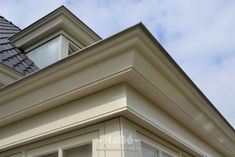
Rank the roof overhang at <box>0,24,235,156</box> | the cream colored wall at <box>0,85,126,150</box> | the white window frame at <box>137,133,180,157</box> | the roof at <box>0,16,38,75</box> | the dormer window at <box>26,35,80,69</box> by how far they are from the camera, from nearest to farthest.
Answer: the roof overhang at <box>0,24,235,156</box>
the cream colored wall at <box>0,85,126,150</box>
the white window frame at <box>137,133,180,157</box>
the roof at <box>0,16,38,75</box>
the dormer window at <box>26,35,80,69</box>

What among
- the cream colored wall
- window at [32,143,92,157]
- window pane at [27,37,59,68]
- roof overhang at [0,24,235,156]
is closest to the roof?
window pane at [27,37,59,68]

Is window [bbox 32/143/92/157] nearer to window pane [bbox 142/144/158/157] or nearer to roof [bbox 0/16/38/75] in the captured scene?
window pane [bbox 142/144/158/157]

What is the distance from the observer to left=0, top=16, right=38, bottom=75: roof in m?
4.41

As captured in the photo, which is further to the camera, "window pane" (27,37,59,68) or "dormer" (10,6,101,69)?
"dormer" (10,6,101,69)

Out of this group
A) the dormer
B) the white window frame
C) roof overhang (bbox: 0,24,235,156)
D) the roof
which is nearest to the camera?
roof overhang (bbox: 0,24,235,156)

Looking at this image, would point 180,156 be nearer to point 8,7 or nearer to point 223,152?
point 223,152

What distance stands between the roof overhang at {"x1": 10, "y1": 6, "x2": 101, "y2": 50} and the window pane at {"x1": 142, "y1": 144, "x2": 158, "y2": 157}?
3.47 metres

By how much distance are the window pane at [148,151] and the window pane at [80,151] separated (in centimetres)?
40

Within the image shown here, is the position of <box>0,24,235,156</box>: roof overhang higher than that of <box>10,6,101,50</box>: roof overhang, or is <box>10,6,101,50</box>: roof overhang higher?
<box>10,6,101,50</box>: roof overhang

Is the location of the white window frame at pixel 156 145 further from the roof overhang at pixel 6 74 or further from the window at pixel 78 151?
the roof overhang at pixel 6 74

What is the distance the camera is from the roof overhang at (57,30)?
526cm

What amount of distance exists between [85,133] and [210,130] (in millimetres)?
1616

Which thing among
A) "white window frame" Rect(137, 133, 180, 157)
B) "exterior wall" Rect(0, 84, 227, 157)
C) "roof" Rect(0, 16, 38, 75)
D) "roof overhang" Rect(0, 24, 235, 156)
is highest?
"roof" Rect(0, 16, 38, 75)

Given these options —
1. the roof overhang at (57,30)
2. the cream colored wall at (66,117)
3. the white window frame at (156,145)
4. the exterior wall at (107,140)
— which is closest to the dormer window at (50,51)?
the roof overhang at (57,30)
